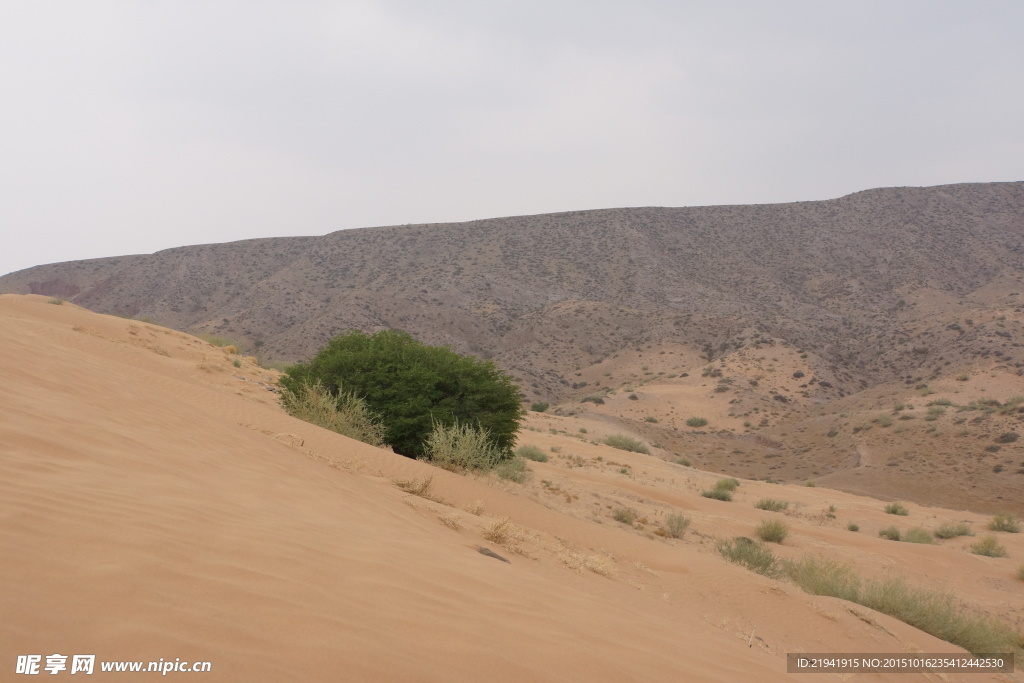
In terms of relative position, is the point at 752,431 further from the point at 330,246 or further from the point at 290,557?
the point at 330,246

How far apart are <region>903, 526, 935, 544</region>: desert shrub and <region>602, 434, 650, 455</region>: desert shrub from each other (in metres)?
12.0

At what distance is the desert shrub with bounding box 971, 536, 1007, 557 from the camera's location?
46.7 feet

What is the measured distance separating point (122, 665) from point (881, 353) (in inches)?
1964

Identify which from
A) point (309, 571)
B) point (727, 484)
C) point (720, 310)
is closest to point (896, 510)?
point (727, 484)

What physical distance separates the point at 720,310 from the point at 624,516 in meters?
46.7

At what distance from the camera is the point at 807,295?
5903 centimetres

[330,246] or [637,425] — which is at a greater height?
[330,246]

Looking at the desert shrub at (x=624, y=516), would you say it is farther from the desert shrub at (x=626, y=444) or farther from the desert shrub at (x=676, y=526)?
the desert shrub at (x=626, y=444)

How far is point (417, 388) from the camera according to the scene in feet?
47.1

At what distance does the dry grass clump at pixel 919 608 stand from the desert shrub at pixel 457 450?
17.2 feet

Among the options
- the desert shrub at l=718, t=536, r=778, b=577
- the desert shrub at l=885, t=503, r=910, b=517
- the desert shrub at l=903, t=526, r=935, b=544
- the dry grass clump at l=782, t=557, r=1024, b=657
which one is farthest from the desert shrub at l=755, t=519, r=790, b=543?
the desert shrub at l=885, t=503, r=910, b=517

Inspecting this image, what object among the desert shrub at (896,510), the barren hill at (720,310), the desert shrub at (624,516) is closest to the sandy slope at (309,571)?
the desert shrub at (624,516)

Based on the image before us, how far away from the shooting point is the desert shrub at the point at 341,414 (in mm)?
13031

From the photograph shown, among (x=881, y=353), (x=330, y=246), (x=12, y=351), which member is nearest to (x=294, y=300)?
(x=330, y=246)
